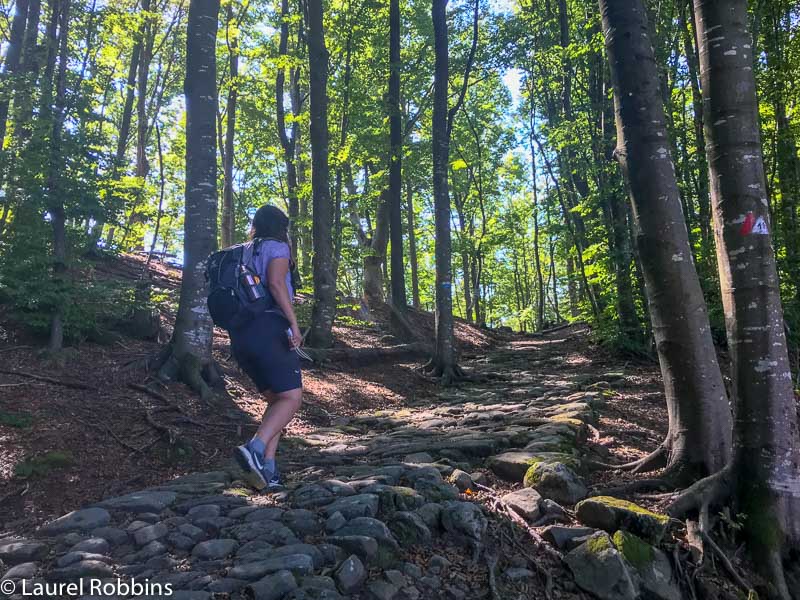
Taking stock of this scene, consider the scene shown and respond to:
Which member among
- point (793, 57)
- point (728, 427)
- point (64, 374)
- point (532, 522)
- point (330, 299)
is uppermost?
point (793, 57)

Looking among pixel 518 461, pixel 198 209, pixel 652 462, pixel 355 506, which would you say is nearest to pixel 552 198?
pixel 198 209

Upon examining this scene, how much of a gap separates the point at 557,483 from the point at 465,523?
3.64ft

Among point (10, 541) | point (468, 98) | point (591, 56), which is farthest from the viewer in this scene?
point (468, 98)

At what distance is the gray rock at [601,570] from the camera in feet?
10.5

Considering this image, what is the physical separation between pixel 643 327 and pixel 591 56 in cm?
Answer: 650

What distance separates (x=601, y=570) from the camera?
129 inches

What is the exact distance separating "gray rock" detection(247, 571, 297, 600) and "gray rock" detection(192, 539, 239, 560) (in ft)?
1.58

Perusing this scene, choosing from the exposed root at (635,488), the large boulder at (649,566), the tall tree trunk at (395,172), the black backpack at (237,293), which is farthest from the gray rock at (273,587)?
the tall tree trunk at (395,172)

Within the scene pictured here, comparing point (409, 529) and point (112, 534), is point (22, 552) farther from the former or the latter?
point (409, 529)

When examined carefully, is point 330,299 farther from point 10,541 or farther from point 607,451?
point 10,541

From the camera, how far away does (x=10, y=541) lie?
3102 millimetres

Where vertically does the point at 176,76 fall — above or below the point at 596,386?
above

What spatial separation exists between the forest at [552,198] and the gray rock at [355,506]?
225 cm

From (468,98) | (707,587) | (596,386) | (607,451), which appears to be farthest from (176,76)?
(707,587)
